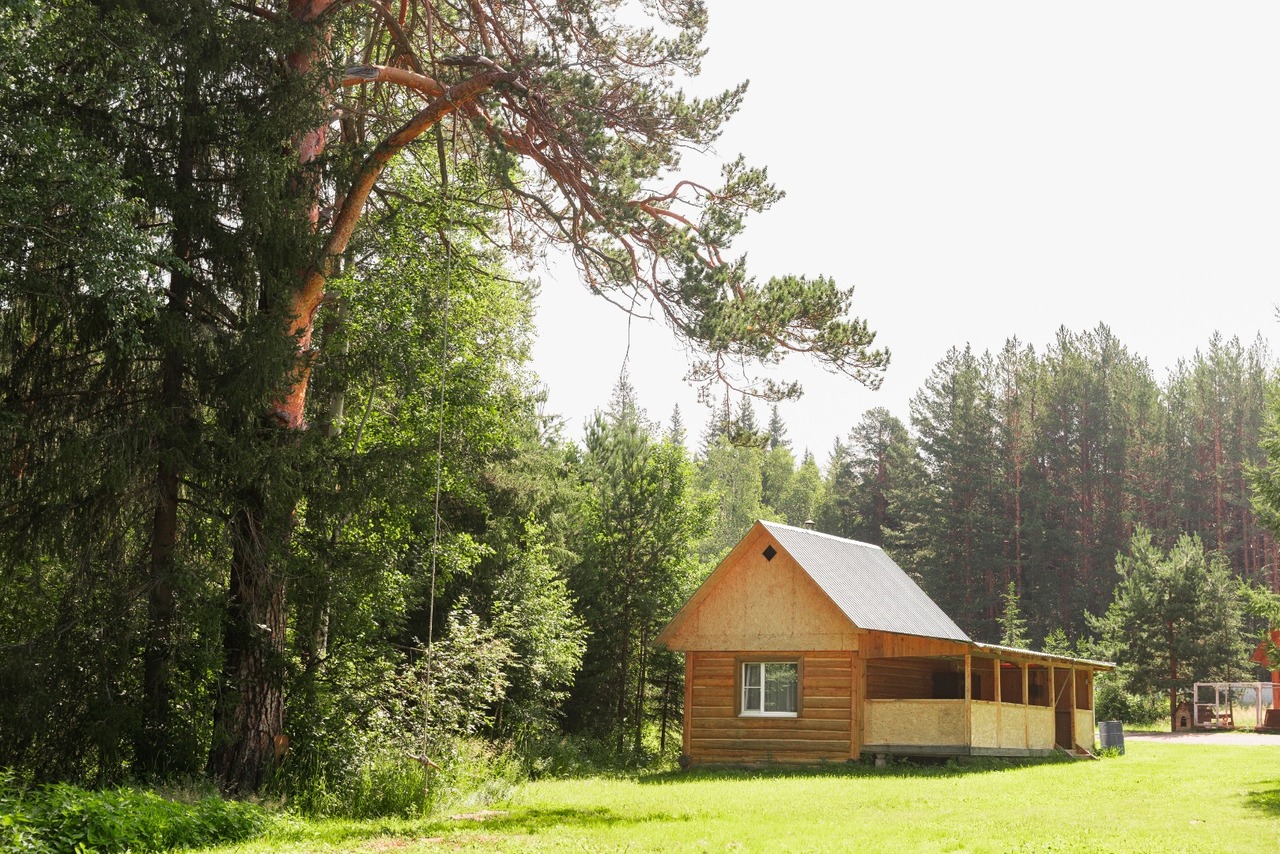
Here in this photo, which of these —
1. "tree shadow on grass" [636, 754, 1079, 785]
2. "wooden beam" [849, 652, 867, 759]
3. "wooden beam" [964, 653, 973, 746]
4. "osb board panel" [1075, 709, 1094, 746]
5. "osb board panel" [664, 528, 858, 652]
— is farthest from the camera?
"osb board panel" [1075, 709, 1094, 746]

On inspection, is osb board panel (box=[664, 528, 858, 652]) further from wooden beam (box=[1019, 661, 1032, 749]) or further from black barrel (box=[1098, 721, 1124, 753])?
black barrel (box=[1098, 721, 1124, 753])

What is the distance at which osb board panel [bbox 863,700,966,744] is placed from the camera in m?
21.7

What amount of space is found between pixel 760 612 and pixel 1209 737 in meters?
16.6

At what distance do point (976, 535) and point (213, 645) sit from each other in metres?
46.8

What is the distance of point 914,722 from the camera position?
22.0 m

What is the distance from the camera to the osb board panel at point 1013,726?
74.8ft

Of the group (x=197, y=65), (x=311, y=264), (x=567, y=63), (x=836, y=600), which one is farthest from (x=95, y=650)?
(x=836, y=600)

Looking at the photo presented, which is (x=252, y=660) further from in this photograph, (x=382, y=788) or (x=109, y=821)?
(x=109, y=821)

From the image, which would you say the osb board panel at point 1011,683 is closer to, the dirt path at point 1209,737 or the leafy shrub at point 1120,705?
the dirt path at point 1209,737

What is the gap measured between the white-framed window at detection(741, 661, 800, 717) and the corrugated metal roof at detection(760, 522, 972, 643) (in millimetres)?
1876

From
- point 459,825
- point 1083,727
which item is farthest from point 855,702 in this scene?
point 459,825

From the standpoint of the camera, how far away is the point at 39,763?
12461 millimetres

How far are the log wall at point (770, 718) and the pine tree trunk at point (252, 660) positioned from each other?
1165 cm

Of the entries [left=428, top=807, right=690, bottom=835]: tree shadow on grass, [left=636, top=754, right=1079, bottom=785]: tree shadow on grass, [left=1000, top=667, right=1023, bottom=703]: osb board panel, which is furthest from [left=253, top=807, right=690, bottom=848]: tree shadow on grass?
[left=1000, top=667, right=1023, bottom=703]: osb board panel
